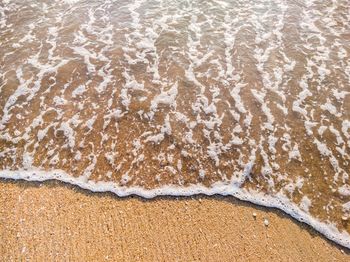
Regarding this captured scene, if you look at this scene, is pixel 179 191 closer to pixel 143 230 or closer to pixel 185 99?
pixel 143 230

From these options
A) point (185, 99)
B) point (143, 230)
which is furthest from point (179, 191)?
point (185, 99)

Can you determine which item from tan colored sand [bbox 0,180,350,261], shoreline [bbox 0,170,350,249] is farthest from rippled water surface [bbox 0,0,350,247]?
tan colored sand [bbox 0,180,350,261]

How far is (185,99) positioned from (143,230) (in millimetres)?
2149

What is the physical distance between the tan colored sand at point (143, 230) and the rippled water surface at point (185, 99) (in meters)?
0.20

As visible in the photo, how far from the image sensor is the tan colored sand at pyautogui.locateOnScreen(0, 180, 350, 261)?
3424mm

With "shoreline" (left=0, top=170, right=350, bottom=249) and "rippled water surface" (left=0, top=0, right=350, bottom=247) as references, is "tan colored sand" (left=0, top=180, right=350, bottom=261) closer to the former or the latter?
"shoreline" (left=0, top=170, right=350, bottom=249)

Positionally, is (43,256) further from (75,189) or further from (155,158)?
(155,158)

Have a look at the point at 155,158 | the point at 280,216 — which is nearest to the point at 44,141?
the point at 155,158

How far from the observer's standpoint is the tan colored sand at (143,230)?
3.42 m

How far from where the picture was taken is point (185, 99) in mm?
5086

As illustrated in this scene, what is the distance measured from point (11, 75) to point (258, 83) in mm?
3821

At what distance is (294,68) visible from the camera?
5.64 metres

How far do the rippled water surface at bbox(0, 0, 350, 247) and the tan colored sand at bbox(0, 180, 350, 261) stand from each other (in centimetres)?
20

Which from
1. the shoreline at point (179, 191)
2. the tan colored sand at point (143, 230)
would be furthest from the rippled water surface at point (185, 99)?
the tan colored sand at point (143, 230)
